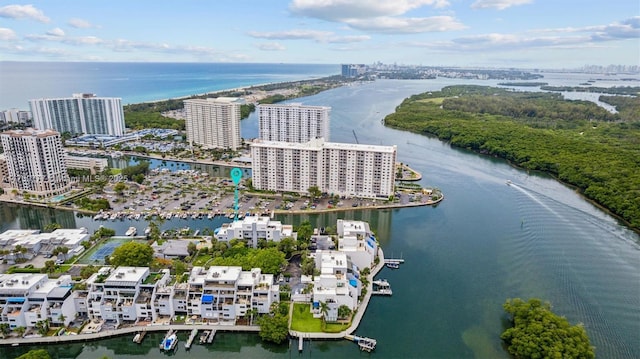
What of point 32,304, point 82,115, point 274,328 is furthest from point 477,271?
point 82,115

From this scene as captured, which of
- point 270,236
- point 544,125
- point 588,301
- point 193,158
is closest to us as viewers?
point 588,301

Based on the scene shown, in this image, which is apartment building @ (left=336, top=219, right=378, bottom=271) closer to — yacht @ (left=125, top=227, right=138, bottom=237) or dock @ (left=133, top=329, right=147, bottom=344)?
dock @ (left=133, top=329, right=147, bottom=344)

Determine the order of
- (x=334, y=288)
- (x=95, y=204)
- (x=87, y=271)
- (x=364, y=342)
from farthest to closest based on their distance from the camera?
(x=95, y=204), (x=87, y=271), (x=334, y=288), (x=364, y=342)

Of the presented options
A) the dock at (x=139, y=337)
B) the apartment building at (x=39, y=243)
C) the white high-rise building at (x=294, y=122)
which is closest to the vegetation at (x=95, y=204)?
the apartment building at (x=39, y=243)

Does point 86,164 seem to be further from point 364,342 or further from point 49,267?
point 364,342

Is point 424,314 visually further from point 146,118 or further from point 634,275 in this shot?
point 146,118

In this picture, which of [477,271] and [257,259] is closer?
[257,259]

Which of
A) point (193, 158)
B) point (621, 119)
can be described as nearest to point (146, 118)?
point (193, 158)
